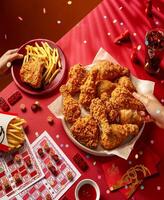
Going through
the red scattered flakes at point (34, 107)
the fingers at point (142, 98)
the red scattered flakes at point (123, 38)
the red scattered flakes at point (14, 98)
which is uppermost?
the red scattered flakes at point (14, 98)

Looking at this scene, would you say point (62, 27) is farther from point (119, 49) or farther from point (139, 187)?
point (139, 187)

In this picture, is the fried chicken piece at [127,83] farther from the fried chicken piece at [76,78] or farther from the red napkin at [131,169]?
the red napkin at [131,169]

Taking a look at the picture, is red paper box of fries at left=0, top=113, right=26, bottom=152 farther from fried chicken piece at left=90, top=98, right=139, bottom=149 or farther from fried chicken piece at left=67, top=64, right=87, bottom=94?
fried chicken piece at left=90, top=98, right=139, bottom=149

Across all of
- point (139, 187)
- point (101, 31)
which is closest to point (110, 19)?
point (101, 31)

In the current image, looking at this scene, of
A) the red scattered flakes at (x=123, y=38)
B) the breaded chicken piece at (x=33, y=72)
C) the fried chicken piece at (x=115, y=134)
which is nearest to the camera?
the fried chicken piece at (x=115, y=134)

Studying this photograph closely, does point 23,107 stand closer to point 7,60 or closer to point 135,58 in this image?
point 7,60

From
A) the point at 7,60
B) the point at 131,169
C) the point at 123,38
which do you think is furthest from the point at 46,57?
the point at 131,169

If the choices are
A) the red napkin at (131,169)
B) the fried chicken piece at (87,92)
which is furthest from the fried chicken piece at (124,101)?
the red napkin at (131,169)
